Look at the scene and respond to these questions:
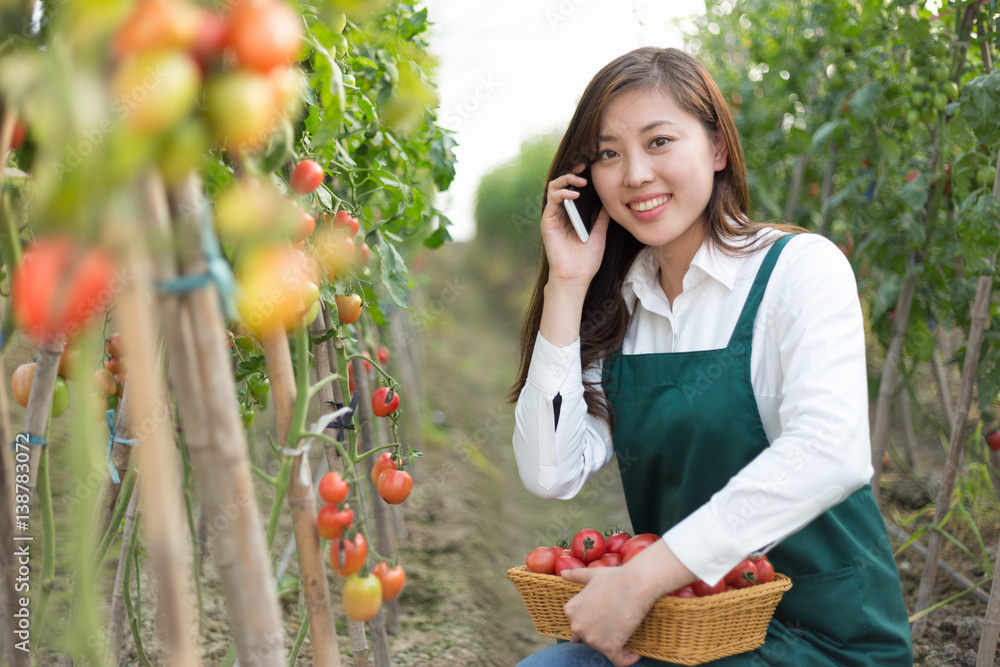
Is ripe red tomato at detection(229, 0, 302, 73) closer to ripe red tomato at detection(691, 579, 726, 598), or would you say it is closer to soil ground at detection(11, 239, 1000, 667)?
ripe red tomato at detection(691, 579, 726, 598)

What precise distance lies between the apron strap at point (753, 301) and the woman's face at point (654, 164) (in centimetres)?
17

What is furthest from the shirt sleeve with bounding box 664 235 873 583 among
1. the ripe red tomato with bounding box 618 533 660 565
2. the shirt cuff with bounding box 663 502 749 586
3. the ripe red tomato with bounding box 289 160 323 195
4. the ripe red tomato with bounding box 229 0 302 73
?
the ripe red tomato with bounding box 229 0 302 73

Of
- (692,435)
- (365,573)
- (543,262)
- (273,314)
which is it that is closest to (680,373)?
(692,435)

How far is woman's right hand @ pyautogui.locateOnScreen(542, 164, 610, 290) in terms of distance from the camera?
1.43m

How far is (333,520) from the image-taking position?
0.89 metres

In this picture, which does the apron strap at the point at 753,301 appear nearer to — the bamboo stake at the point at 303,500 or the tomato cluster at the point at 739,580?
the tomato cluster at the point at 739,580

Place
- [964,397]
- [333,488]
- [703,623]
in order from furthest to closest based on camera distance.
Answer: [964,397]
[703,623]
[333,488]

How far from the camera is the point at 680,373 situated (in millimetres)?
1323

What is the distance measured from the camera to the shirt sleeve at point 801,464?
1044mm

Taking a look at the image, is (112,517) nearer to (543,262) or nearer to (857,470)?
(543,262)

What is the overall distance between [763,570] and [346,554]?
639 mm

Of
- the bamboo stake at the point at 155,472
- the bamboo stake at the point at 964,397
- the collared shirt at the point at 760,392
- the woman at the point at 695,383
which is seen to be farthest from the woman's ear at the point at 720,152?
the bamboo stake at the point at 155,472

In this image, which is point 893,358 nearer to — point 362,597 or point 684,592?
point 684,592

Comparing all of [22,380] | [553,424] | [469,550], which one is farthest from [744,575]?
[469,550]
